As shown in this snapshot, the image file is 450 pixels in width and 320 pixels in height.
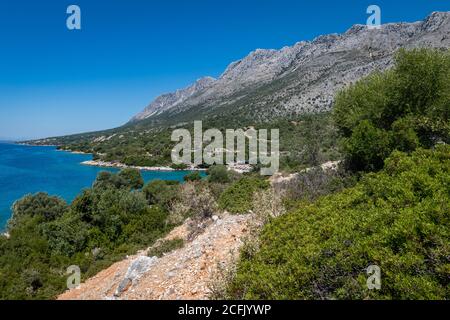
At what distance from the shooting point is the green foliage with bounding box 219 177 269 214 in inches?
650

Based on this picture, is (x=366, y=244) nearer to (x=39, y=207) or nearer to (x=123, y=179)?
(x=39, y=207)

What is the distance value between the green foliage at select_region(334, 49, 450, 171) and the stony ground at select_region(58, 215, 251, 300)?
9100mm

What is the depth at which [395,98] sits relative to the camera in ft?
62.3

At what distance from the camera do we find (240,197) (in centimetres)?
1914

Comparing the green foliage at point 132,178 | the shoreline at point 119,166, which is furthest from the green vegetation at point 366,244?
the shoreline at point 119,166

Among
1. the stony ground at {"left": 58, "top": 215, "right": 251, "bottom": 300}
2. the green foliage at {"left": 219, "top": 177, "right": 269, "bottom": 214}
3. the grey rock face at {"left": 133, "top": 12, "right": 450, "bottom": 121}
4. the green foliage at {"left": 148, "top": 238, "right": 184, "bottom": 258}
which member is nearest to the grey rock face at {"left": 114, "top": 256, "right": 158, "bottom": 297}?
the stony ground at {"left": 58, "top": 215, "right": 251, "bottom": 300}

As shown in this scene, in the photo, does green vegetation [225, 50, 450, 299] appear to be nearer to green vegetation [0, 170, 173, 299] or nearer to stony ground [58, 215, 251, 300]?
stony ground [58, 215, 251, 300]

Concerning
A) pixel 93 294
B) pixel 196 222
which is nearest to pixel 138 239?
pixel 196 222

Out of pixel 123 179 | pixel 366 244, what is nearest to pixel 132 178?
pixel 123 179

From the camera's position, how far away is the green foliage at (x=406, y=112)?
56.0 ft

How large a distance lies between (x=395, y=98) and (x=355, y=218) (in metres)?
13.5

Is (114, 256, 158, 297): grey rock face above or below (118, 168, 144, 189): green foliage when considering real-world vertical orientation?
above

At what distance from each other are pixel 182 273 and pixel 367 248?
5.40 m
